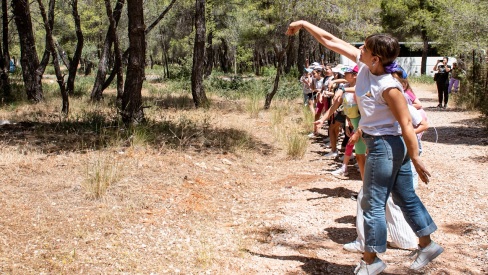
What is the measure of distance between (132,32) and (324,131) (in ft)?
16.5

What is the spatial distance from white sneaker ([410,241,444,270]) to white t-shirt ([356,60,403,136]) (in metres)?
0.90

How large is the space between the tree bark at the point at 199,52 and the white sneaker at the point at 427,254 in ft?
39.1

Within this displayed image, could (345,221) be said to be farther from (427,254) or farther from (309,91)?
(309,91)

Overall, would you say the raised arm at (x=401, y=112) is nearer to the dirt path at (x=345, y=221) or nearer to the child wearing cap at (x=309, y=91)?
the dirt path at (x=345, y=221)

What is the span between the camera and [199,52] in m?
15.6

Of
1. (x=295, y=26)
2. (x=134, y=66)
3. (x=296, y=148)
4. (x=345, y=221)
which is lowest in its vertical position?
(x=345, y=221)

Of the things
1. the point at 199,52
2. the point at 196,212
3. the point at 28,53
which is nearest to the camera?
the point at 196,212

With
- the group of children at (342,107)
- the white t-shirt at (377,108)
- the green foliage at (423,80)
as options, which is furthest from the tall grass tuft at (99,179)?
the green foliage at (423,80)

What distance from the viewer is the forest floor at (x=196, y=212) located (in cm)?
432

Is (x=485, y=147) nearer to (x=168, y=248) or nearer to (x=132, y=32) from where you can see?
(x=132, y=32)

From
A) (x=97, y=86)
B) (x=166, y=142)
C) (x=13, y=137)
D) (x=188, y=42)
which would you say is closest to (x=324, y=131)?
(x=166, y=142)

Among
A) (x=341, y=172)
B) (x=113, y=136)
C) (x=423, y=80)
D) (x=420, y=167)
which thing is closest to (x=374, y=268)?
(x=420, y=167)

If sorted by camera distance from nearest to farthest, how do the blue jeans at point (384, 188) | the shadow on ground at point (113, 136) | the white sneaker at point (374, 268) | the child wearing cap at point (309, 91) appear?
the blue jeans at point (384, 188) → the white sneaker at point (374, 268) → the shadow on ground at point (113, 136) → the child wearing cap at point (309, 91)

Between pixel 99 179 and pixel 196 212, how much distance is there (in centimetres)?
113
